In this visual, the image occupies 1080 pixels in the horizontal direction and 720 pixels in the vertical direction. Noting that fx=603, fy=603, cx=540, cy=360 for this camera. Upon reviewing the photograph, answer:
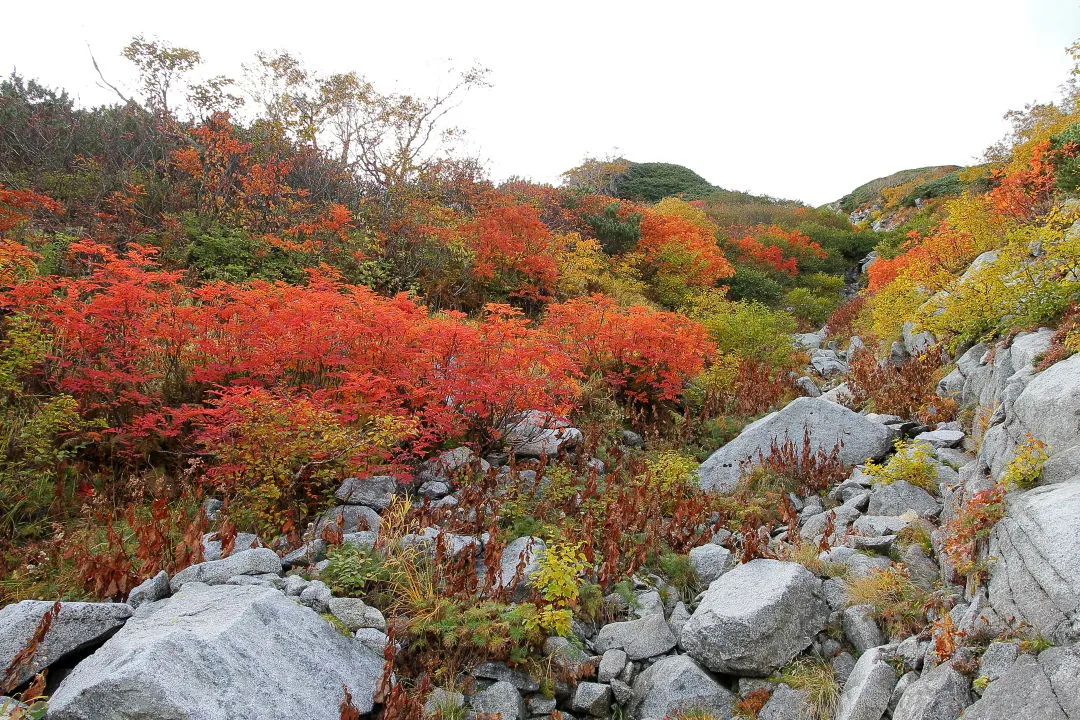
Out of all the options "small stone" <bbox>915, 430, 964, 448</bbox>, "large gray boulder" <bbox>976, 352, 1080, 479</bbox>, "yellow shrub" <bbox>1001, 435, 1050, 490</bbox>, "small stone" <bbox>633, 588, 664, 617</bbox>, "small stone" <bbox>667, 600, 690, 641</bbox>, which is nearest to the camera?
"yellow shrub" <bbox>1001, 435, 1050, 490</bbox>

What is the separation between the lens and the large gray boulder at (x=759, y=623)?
3.54 m

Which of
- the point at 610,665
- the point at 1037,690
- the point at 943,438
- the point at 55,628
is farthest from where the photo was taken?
the point at 943,438

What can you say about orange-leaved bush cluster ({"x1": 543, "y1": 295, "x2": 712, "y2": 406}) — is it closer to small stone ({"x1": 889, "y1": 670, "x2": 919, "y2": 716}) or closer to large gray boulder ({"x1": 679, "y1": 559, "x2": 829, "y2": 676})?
large gray boulder ({"x1": 679, "y1": 559, "x2": 829, "y2": 676})

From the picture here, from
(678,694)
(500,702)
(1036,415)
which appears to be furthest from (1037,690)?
(500,702)

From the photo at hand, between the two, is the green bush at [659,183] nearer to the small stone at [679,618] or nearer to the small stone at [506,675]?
the small stone at [679,618]

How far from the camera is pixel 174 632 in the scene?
2840 mm

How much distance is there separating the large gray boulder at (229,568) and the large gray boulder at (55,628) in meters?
0.40

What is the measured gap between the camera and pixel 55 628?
2957mm

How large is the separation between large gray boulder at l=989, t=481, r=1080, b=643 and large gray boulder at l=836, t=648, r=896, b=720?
0.63 m

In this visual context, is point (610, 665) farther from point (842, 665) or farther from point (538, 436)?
point (538, 436)

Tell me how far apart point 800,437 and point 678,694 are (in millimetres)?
3835

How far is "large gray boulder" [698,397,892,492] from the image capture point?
20.5 feet

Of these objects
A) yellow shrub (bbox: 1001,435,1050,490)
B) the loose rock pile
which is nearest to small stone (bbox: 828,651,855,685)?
the loose rock pile

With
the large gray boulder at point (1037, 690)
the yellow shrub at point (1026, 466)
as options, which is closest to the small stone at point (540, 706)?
the large gray boulder at point (1037, 690)
